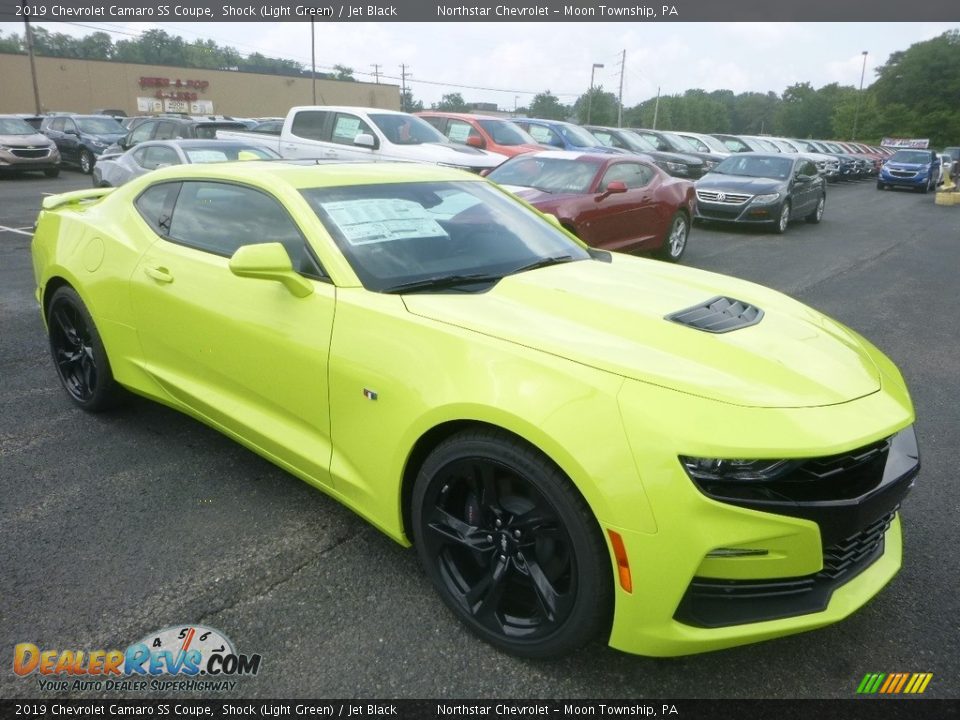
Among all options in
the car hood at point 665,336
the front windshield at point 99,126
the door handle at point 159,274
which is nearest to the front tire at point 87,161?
the front windshield at point 99,126

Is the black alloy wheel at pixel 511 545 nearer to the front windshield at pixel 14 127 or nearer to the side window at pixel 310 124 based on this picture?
the side window at pixel 310 124

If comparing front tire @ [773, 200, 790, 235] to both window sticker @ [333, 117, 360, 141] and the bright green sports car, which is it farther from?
the bright green sports car

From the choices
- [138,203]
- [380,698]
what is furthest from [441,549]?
[138,203]

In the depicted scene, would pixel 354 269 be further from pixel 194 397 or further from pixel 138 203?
pixel 138 203

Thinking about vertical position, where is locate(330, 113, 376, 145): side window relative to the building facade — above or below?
below

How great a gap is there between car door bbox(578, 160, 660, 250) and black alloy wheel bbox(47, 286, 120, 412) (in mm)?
5443

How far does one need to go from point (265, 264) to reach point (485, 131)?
12.9 meters

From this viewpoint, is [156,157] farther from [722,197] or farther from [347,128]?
[722,197]

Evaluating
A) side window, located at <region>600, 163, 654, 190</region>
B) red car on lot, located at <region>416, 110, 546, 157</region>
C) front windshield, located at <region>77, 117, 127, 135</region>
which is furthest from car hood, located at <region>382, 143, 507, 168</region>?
front windshield, located at <region>77, 117, 127, 135</region>

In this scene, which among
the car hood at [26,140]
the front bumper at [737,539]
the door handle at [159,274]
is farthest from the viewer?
the car hood at [26,140]

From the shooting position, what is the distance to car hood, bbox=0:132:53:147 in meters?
17.7

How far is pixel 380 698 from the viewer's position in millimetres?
2191

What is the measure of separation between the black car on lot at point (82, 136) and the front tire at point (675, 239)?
1639 centimetres

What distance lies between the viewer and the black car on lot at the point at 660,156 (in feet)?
65.3
